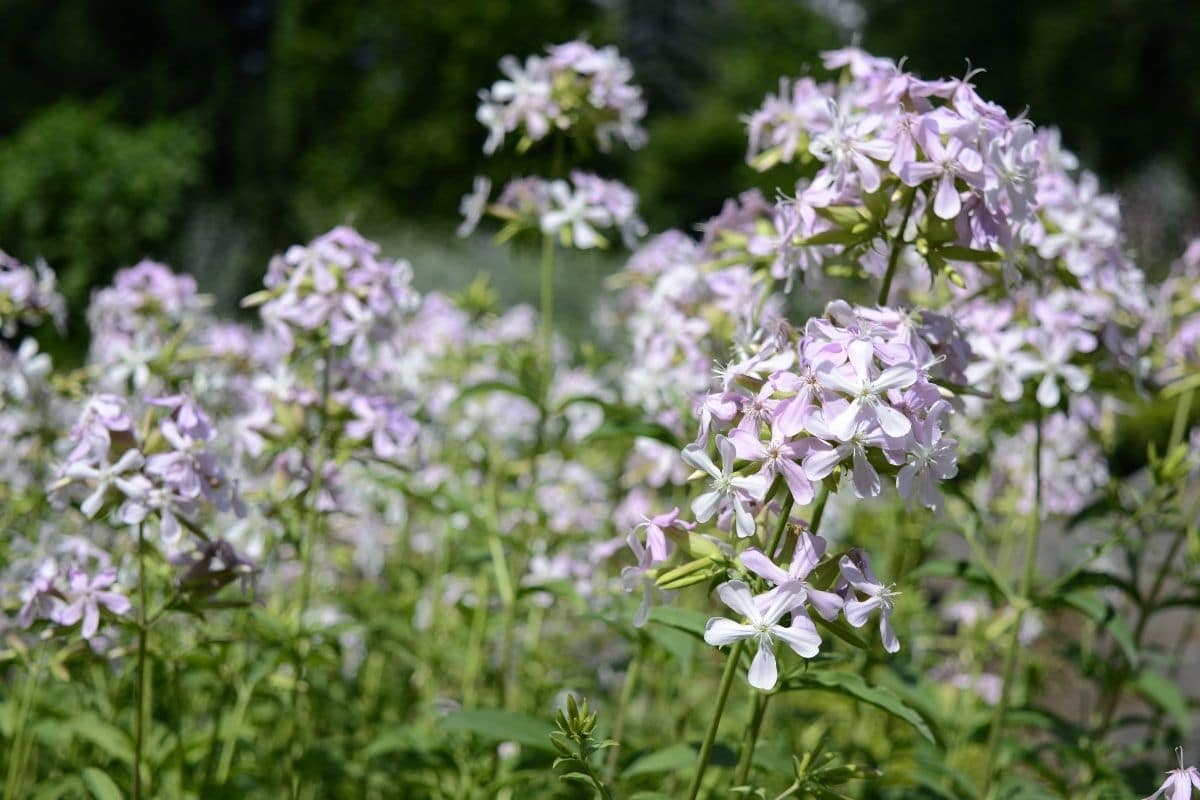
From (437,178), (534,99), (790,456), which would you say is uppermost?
(437,178)

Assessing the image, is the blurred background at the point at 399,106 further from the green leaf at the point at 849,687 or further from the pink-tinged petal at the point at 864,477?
the pink-tinged petal at the point at 864,477

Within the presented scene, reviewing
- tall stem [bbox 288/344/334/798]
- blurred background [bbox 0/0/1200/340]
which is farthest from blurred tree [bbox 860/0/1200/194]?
tall stem [bbox 288/344/334/798]

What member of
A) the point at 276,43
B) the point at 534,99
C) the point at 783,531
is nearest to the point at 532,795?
the point at 783,531

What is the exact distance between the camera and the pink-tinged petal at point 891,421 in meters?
1.20

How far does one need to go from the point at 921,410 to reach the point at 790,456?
14 centimetres

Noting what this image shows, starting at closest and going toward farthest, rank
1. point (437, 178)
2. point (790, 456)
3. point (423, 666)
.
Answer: point (790, 456) < point (423, 666) < point (437, 178)

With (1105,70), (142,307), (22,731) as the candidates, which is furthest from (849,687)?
(1105,70)

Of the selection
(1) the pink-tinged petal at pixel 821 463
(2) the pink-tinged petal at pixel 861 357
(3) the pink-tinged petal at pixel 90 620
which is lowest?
(3) the pink-tinged petal at pixel 90 620

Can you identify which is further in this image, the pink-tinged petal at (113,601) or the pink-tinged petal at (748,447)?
the pink-tinged petal at (113,601)

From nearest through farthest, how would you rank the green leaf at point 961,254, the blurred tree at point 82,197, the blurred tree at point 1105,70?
the green leaf at point 961,254 → the blurred tree at point 82,197 → the blurred tree at point 1105,70

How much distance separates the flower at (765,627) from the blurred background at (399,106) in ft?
30.2

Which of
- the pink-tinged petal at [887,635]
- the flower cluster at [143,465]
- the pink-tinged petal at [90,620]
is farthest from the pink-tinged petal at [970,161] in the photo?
the pink-tinged petal at [90,620]

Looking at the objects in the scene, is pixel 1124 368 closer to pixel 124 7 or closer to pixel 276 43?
pixel 124 7

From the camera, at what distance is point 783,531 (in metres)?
1.32
